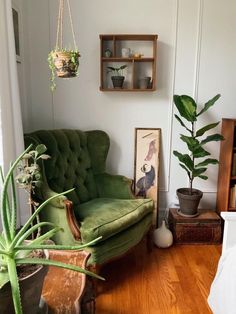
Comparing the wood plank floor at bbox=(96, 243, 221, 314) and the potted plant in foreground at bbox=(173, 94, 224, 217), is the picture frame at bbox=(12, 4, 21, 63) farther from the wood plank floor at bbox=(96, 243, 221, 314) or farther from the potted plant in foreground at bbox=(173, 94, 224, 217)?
the wood plank floor at bbox=(96, 243, 221, 314)

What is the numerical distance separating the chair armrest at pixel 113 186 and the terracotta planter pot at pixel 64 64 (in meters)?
1.08

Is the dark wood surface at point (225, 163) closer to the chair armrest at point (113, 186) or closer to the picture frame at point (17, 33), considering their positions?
the chair armrest at point (113, 186)

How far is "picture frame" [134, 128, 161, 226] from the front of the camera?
9.07 feet

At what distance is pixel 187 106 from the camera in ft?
8.04

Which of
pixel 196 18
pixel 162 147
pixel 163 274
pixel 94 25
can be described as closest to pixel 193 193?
pixel 162 147

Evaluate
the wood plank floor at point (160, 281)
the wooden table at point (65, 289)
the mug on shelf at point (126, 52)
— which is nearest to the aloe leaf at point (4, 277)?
the wooden table at point (65, 289)

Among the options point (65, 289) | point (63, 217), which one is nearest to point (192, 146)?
point (63, 217)

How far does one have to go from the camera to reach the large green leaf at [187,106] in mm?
2438

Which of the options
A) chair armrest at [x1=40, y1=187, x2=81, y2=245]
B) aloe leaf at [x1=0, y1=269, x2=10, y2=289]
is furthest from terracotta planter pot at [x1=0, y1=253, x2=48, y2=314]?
chair armrest at [x1=40, y1=187, x2=81, y2=245]

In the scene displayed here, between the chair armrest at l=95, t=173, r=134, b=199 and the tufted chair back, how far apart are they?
0.18 ft

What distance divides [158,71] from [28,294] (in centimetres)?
232

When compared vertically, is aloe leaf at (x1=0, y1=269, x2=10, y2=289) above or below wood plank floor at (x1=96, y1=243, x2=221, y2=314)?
above

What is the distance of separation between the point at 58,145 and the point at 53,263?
5.12 ft

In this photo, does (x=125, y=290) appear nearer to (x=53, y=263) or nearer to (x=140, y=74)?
(x=53, y=263)
